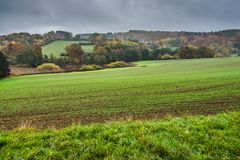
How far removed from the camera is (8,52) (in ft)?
460

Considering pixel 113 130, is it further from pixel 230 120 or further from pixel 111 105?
pixel 111 105

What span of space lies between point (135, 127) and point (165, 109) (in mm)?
15301

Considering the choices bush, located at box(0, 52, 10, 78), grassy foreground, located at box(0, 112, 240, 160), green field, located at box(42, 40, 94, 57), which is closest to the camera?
grassy foreground, located at box(0, 112, 240, 160)

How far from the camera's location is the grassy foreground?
8914mm

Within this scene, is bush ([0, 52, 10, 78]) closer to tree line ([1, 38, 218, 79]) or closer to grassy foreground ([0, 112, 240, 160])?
tree line ([1, 38, 218, 79])

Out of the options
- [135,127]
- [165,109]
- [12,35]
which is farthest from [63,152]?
[12,35]

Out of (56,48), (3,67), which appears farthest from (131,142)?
(56,48)

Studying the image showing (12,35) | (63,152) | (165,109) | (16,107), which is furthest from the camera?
(12,35)

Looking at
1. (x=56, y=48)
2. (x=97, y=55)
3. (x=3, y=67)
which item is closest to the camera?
(x=3, y=67)

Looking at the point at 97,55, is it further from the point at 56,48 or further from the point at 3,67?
the point at 3,67

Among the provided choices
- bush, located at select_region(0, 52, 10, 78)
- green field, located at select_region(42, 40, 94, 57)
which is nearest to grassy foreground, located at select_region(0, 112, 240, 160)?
bush, located at select_region(0, 52, 10, 78)

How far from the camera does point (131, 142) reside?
9.50m

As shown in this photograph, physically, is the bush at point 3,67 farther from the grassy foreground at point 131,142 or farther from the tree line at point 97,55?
the grassy foreground at point 131,142

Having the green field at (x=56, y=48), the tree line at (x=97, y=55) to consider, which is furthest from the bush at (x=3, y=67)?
the green field at (x=56, y=48)
